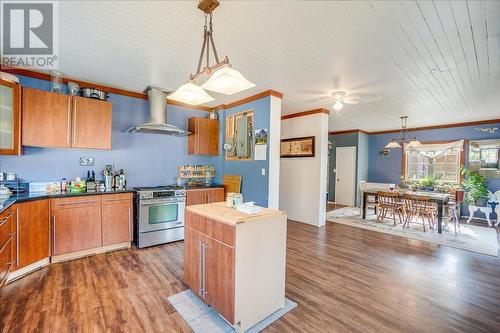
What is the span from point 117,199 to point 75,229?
0.64m

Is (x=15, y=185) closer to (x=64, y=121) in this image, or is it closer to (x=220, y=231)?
(x=64, y=121)

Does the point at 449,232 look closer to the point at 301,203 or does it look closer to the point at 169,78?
the point at 301,203

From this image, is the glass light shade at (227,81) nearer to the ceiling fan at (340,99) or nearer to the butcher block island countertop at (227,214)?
the butcher block island countertop at (227,214)

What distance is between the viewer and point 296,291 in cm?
248

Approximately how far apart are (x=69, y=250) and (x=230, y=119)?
353 centimetres

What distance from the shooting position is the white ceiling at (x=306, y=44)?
192 cm

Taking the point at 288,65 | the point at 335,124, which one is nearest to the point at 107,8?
the point at 288,65

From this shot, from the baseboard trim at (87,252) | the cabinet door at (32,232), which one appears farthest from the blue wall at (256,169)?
the cabinet door at (32,232)

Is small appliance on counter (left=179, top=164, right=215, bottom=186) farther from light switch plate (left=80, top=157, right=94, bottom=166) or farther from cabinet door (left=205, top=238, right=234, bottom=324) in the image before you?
cabinet door (left=205, top=238, right=234, bottom=324)

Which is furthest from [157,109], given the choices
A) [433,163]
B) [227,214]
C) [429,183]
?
[433,163]

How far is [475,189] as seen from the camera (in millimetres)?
5832

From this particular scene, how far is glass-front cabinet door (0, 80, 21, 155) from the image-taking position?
2.74 m

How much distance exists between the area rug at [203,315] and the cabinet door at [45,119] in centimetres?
275

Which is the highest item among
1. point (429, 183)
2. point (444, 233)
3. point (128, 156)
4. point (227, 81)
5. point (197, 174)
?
point (227, 81)
